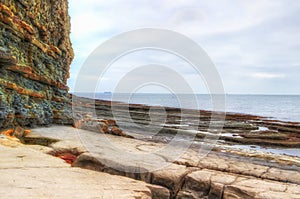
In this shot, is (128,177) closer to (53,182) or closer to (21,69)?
(53,182)

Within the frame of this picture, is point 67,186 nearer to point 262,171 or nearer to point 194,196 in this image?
point 194,196

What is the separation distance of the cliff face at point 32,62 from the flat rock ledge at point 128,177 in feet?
7.32

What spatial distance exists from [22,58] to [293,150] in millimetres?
14406

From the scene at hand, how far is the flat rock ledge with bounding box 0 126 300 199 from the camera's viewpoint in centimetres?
378

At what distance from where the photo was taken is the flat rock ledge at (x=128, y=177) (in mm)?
3779

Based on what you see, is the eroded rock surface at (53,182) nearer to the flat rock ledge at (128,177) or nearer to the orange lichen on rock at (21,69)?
the flat rock ledge at (128,177)

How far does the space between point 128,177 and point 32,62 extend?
6449 millimetres

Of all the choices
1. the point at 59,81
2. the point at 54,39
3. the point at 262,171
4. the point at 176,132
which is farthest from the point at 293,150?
the point at 54,39

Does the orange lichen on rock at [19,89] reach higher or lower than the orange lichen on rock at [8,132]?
higher

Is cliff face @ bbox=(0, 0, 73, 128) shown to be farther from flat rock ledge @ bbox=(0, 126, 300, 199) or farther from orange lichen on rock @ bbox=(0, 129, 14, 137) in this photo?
flat rock ledge @ bbox=(0, 126, 300, 199)

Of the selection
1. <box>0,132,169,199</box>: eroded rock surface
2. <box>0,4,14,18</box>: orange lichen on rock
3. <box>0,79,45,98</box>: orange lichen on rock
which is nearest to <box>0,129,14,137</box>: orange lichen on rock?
<box>0,79,45,98</box>: orange lichen on rock

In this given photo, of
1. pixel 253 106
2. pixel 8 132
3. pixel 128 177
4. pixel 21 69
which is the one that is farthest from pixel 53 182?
pixel 253 106

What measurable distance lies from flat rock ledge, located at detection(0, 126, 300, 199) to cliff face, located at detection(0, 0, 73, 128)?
223 cm

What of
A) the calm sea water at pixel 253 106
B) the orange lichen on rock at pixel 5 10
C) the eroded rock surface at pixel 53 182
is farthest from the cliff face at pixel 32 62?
the calm sea water at pixel 253 106
